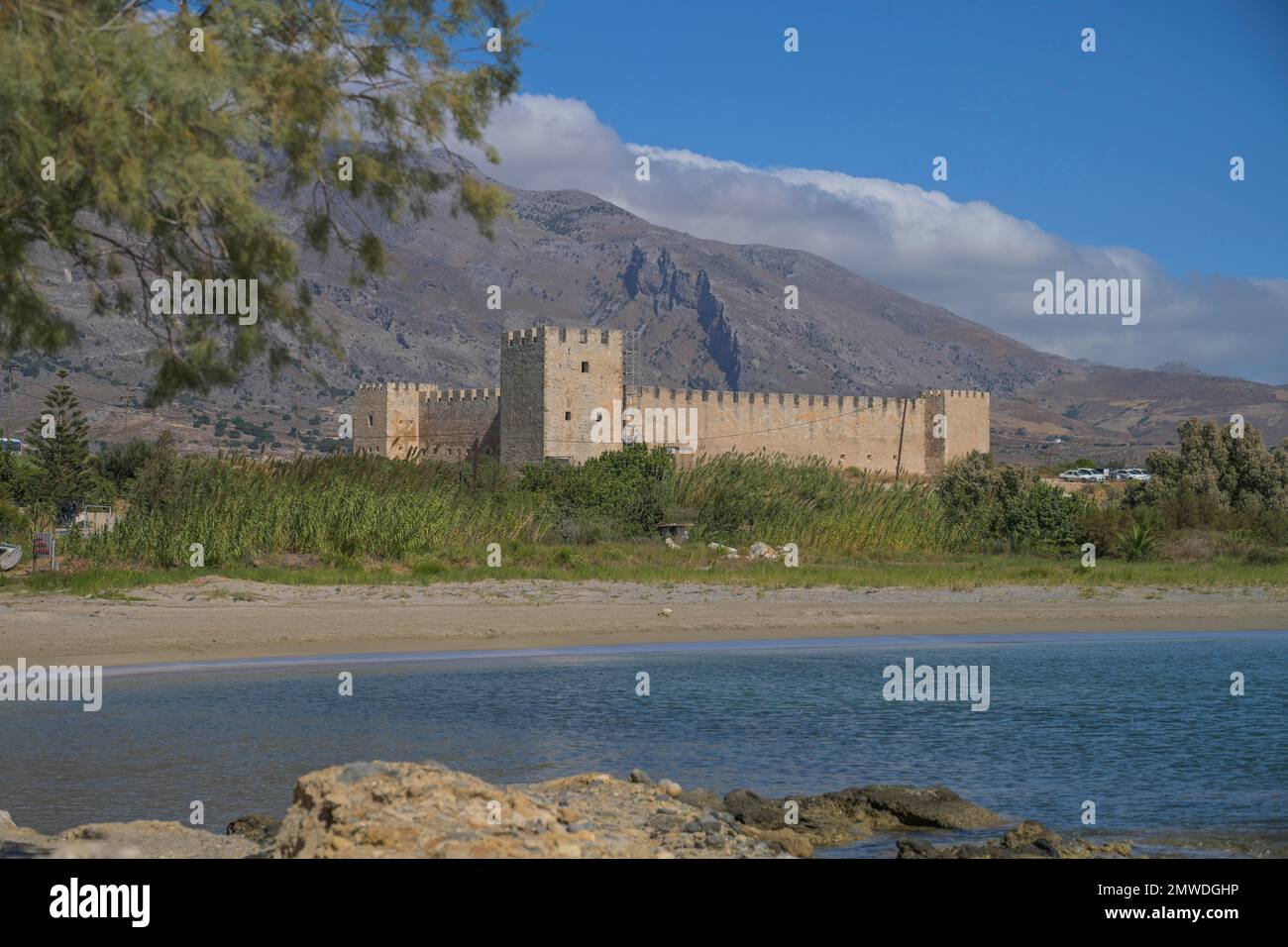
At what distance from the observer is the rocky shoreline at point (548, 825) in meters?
5.21

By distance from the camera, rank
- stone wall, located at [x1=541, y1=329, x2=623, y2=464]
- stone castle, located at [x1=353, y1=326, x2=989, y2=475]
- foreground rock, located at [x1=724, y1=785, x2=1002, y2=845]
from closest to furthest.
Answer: foreground rock, located at [x1=724, y1=785, x2=1002, y2=845], stone wall, located at [x1=541, y1=329, x2=623, y2=464], stone castle, located at [x1=353, y1=326, x2=989, y2=475]

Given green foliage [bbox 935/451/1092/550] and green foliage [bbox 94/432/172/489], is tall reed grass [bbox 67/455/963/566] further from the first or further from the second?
green foliage [bbox 94/432/172/489]

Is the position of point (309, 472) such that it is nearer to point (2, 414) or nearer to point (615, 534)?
point (615, 534)

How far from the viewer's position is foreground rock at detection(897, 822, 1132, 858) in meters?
6.18

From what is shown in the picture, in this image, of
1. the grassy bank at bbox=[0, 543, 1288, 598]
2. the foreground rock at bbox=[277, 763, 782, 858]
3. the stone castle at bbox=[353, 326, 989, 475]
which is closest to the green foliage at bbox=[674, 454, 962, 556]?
the grassy bank at bbox=[0, 543, 1288, 598]

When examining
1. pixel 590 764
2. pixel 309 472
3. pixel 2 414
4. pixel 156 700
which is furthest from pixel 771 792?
pixel 2 414

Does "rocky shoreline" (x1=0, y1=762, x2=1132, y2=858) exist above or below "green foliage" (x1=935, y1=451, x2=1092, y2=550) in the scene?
below

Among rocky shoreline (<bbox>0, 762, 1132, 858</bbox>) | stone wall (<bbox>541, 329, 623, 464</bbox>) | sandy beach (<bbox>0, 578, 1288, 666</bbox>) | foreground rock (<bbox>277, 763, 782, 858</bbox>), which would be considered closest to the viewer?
foreground rock (<bbox>277, 763, 782, 858</bbox>)

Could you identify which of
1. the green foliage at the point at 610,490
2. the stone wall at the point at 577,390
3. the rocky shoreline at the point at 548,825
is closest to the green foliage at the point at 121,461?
the green foliage at the point at 610,490

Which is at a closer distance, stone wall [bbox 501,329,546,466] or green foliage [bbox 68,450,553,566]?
green foliage [bbox 68,450,553,566]

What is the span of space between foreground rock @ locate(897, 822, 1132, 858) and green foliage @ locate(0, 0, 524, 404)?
345cm

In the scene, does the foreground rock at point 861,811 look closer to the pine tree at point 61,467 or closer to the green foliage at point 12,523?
the green foliage at point 12,523

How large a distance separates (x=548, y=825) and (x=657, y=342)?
129760mm

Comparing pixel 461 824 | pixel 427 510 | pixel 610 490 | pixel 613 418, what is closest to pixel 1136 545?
pixel 610 490
